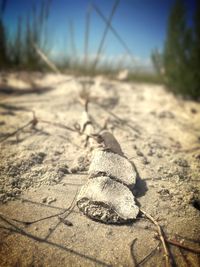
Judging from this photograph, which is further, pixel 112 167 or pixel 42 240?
pixel 112 167

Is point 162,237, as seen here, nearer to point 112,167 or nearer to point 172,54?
point 112,167

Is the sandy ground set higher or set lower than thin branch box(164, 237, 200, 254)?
lower

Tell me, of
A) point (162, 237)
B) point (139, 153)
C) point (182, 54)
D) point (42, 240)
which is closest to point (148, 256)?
point (162, 237)

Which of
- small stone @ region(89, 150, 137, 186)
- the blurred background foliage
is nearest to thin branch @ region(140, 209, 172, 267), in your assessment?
small stone @ region(89, 150, 137, 186)

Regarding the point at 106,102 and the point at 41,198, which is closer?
the point at 41,198

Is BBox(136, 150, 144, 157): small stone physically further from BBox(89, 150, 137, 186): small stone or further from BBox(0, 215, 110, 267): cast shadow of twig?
BBox(0, 215, 110, 267): cast shadow of twig

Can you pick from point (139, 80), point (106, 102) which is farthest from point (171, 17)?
point (106, 102)

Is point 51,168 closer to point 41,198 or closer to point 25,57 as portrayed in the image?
point 41,198

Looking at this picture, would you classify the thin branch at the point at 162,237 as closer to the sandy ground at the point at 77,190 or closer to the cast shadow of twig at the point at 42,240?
the sandy ground at the point at 77,190
